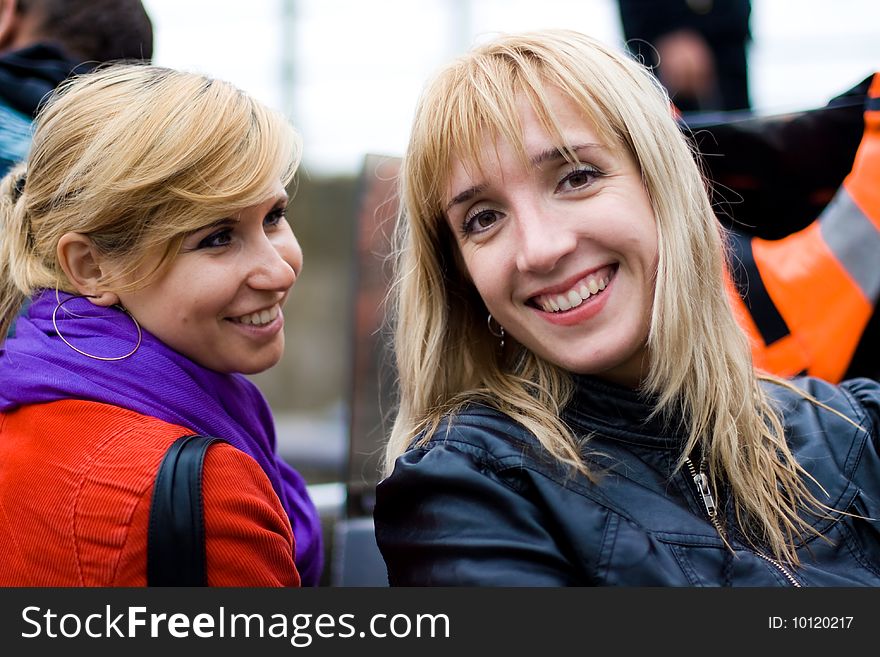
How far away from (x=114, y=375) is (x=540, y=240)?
0.73 meters

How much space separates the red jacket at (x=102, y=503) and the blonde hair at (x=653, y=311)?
13.2 inches

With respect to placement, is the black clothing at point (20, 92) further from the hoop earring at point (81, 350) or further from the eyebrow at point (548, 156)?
the eyebrow at point (548, 156)

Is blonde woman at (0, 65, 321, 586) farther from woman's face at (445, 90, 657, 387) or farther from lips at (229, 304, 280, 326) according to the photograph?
woman's face at (445, 90, 657, 387)

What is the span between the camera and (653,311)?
4.93 feet

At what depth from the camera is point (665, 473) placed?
1.49 metres

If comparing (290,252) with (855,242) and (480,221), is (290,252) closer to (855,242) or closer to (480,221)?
(480,221)

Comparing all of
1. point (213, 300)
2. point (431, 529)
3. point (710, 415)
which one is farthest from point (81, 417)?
point (710, 415)

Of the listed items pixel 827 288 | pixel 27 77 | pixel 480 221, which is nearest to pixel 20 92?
pixel 27 77

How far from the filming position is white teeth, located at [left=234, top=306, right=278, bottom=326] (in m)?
1.66

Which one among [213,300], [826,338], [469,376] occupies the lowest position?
[826,338]

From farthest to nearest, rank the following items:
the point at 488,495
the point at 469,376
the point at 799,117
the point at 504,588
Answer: the point at 799,117, the point at 469,376, the point at 488,495, the point at 504,588

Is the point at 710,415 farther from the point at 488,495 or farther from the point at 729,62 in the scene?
the point at 729,62

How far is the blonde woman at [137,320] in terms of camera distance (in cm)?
132

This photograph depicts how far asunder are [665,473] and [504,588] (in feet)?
1.27
